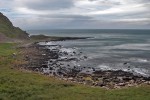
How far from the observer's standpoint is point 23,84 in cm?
4706

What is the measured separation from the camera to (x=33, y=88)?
44.0 metres

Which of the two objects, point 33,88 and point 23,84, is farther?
point 23,84

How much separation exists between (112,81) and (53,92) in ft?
56.6

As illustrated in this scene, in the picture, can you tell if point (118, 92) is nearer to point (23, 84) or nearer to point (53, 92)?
point (53, 92)

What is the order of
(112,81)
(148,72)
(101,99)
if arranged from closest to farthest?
(101,99) → (112,81) → (148,72)

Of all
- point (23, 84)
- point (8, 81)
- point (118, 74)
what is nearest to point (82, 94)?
point (23, 84)

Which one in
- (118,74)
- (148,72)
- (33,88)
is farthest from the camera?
(148,72)

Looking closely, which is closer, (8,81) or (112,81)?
(8,81)

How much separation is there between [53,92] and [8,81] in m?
10.1

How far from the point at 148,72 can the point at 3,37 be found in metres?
112

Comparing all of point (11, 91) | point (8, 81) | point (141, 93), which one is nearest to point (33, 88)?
point (11, 91)

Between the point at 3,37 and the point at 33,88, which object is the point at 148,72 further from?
the point at 3,37

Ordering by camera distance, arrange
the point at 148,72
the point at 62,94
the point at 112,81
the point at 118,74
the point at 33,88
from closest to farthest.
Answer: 1. the point at 62,94
2. the point at 33,88
3. the point at 112,81
4. the point at 118,74
5. the point at 148,72

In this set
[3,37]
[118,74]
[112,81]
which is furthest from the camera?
[3,37]
